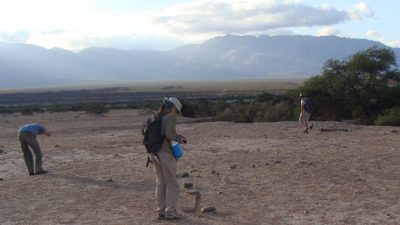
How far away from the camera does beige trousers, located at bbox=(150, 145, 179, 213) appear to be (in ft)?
28.4

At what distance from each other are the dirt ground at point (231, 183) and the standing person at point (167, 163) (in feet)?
0.89

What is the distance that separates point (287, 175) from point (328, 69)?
996 inches

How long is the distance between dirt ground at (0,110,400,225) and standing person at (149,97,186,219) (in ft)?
0.89

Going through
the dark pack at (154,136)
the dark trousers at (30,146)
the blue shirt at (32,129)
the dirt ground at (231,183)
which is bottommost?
the dirt ground at (231,183)

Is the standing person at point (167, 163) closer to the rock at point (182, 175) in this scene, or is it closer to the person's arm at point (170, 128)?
the person's arm at point (170, 128)

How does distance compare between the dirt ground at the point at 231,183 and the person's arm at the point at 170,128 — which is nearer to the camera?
the person's arm at the point at 170,128

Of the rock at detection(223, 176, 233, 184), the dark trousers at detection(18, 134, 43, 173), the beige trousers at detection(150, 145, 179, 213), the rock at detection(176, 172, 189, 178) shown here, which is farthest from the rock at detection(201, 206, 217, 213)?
the dark trousers at detection(18, 134, 43, 173)

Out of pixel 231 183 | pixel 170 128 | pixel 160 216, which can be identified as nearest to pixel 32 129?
pixel 231 183

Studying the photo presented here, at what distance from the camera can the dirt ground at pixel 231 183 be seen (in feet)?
29.9

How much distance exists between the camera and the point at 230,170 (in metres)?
13.5

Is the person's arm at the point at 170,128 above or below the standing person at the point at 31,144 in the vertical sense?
above

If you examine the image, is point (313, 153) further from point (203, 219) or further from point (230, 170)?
point (203, 219)

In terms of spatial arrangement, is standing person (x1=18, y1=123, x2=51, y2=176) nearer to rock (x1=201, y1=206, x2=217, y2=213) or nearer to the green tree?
rock (x1=201, y1=206, x2=217, y2=213)

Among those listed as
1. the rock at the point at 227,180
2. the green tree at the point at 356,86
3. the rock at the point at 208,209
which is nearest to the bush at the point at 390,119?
the green tree at the point at 356,86
